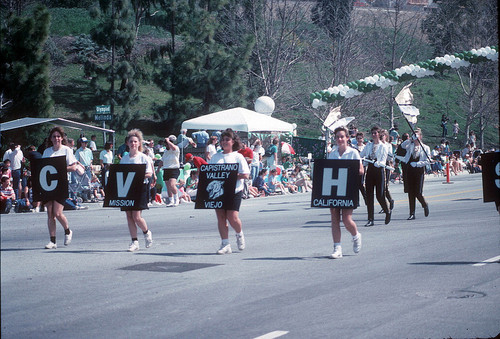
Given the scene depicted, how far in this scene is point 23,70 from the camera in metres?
3.08

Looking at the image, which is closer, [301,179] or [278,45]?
[301,179]

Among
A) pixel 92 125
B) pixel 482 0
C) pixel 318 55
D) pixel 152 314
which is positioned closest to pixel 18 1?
pixel 92 125

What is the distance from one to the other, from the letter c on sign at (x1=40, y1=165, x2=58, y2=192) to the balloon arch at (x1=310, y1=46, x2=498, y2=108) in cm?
474

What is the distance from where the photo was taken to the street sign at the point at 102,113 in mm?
3502

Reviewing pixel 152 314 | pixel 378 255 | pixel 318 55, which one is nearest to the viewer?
pixel 152 314

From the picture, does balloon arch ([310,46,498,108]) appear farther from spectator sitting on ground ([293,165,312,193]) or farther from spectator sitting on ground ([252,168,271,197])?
spectator sitting on ground ([293,165,312,193])

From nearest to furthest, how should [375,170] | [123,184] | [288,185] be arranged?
[123,184], [375,170], [288,185]

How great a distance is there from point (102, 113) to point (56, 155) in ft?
1.66

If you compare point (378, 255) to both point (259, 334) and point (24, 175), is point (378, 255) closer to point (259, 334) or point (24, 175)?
point (259, 334)

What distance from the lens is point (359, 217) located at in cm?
1212

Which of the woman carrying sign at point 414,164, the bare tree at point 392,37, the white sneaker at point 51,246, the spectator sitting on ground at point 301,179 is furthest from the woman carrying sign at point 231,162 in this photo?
the spectator sitting on ground at point 301,179

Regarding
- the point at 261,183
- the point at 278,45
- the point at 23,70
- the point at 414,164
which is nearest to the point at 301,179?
the point at 261,183

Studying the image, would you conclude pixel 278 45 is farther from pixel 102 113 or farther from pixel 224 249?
pixel 102 113

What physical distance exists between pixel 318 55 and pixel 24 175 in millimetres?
19856
